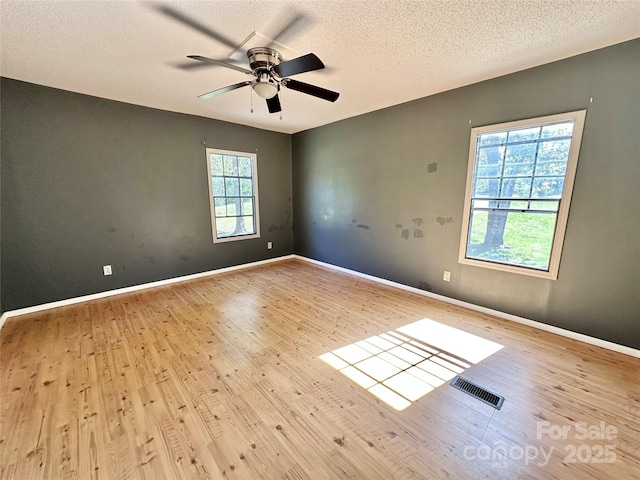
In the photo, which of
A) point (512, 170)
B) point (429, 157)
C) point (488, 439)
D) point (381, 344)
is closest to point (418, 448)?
point (488, 439)

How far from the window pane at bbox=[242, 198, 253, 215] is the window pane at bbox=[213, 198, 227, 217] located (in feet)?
1.20

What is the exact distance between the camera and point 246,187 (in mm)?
4750

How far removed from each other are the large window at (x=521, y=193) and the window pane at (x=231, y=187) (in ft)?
11.8

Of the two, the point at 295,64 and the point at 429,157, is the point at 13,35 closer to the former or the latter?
the point at 295,64

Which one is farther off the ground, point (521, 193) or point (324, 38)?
point (324, 38)

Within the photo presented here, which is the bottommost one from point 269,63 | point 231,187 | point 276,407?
point 276,407

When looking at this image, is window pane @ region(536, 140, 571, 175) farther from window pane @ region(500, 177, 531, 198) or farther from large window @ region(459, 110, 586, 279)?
window pane @ region(500, 177, 531, 198)

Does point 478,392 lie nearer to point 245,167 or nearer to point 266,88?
point 266,88

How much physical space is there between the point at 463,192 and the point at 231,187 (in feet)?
11.8

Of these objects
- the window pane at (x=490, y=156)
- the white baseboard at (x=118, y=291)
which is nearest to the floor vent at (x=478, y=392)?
the window pane at (x=490, y=156)

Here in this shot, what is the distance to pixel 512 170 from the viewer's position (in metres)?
2.70

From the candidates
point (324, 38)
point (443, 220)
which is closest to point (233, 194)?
point (324, 38)

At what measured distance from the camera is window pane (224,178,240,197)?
4.49 meters

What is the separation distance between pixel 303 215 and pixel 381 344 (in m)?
3.38
